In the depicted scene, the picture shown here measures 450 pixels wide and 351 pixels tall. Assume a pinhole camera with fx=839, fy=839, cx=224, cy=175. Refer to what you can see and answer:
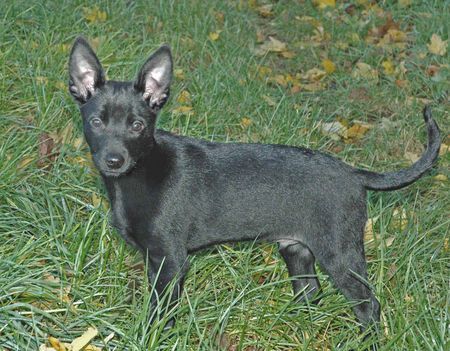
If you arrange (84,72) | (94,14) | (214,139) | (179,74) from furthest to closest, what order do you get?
1. (94,14)
2. (179,74)
3. (214,139)
4. (84,72)

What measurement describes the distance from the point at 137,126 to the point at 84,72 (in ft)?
1.23

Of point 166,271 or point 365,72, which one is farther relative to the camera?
point 365,72

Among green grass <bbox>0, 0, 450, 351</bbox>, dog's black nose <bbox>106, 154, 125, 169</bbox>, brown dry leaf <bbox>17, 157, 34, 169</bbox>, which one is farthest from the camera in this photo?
brown dry leaf <bbox>17, 157, 34, 169</bbox>

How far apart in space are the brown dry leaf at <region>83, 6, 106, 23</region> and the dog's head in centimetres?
281

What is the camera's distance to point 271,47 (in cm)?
736

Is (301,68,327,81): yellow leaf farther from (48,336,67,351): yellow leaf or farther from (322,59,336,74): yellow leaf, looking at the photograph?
(48,336,67,351): yellow leaf

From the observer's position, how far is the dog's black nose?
150 inches

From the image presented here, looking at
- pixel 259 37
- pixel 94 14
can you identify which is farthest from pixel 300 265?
pixel 259 37

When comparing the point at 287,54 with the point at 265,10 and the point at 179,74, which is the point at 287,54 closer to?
the point at 265,10

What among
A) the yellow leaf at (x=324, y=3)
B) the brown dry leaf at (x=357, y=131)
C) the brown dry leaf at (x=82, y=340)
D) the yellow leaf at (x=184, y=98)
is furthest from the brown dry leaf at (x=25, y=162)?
the yellow leaf at (x=324, y=3)

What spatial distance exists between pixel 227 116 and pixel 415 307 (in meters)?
2.33

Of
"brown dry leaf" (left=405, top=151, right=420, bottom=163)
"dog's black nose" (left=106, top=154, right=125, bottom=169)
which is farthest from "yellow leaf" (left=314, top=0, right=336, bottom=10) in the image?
"dog's black nose" (left=106, top=154, right=125, bottom=169)

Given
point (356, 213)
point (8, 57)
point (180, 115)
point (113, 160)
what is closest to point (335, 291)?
point (356, 213)

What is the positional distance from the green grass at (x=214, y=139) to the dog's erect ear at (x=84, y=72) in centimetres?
67
